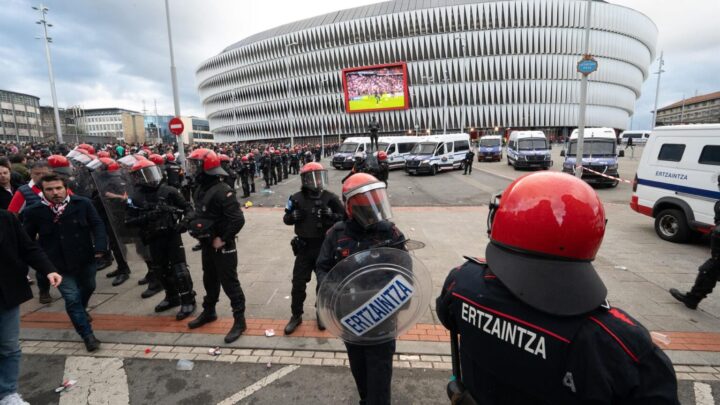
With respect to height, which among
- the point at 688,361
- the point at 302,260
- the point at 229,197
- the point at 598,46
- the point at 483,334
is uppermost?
the point at 598,46

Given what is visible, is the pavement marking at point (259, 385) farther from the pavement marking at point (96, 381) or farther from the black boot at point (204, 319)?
the black boot at point (204, 319)

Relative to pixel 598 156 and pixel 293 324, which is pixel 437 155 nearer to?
pixel 598 156

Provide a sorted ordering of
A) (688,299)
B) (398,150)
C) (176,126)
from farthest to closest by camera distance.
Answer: (398,150) → (176,126) → (688,299)

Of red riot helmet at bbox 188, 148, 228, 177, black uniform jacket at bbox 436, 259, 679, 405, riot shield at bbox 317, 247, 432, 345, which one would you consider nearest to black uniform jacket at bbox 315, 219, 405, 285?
riot shield at bbox 317, 247, 432, 345

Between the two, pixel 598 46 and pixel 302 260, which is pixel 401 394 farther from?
pixel 598 46

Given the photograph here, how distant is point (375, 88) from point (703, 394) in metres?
55.8

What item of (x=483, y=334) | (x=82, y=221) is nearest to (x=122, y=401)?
(x=82, y=221)

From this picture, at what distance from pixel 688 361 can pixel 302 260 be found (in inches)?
161

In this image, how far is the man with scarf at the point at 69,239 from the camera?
12.1 feet

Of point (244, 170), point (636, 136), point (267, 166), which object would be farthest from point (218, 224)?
point (636, 136)

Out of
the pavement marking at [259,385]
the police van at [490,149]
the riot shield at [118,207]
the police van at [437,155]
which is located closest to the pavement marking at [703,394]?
the pavement marking at [259,385]

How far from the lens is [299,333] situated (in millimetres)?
4055

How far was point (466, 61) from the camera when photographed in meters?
57.6

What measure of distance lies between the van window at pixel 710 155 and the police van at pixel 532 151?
45.8 feet
